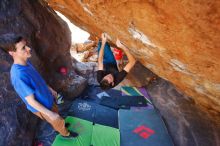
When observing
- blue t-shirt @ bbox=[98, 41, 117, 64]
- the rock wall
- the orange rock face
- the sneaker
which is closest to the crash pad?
the sneaker

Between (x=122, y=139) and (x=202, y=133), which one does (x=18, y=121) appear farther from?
(x=202, y=133)

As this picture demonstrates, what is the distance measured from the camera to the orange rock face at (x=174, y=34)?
2.28 metres

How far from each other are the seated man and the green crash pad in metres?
0.95

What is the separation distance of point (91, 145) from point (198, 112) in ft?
8.38

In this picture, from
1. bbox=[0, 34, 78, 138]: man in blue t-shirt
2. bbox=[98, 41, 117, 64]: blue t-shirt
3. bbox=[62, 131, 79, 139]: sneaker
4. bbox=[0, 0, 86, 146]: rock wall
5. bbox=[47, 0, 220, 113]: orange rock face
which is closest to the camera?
bbox=[47, 0, 220, 113]: orange rock face

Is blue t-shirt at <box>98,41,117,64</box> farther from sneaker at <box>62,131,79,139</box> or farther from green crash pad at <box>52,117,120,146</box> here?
sneaker at <box>62,131,79,139</box>

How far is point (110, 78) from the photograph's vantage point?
4102 millimetres

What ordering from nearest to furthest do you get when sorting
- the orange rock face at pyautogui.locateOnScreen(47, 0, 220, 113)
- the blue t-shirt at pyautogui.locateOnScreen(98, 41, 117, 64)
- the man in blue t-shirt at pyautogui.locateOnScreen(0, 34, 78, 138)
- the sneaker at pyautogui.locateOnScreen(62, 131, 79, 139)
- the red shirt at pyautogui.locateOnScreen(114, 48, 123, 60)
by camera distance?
the orange rock face at pyautogui.locateOnScreen(47, 0, 220, 113)
the man in blue t-shirt at pyautogui.locateOnScreen(0, 34, 78, 138)
the sneaker at pyautogui.locateOnScreen(62, 131, 79, 139)
the blue t-shirt at pyautogui.locateOnScreen(98, 41, 117, 64)
the red shirt at pyautogui.locateOnScreen(114, 48, 123, 60)

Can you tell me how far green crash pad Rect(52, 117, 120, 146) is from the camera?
4.03 metres

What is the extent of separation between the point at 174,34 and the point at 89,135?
Result: 2.62 m

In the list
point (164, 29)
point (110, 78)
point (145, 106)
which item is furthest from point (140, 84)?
point (164, 29)

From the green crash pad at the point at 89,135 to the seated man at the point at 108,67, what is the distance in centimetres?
95

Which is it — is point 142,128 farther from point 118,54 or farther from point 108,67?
point 118,54

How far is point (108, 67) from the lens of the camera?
15.2 ft
